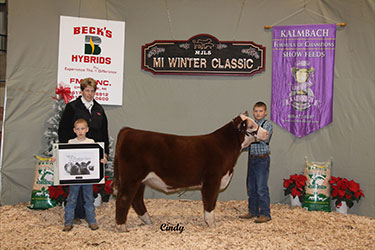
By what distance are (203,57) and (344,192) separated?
2.96m

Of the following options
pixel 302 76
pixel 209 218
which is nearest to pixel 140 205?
pixel 209 218

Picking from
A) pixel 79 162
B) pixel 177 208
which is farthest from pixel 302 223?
pixel 79 162

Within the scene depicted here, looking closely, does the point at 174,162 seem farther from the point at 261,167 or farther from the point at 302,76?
the point at 302,76

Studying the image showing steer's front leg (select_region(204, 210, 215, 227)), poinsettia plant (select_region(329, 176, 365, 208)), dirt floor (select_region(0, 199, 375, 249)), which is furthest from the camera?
poinsettia plant (select_region(329, 176, 365, 208))

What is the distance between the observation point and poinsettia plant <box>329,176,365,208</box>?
479 centimetres

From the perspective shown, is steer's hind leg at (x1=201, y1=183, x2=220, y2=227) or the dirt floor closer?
the dirt floor

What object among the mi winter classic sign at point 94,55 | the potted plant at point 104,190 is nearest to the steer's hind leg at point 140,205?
the potted plant at point 104,190

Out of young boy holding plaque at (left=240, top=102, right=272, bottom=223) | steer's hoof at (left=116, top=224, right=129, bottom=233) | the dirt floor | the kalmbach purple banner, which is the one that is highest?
the kalmbach purple banner

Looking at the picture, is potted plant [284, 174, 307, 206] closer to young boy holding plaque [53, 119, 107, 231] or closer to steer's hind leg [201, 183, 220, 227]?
steer's hind leg [201, 183, 220, 227]

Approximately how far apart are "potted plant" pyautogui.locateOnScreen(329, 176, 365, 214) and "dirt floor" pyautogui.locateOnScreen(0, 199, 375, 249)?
8.1 inches

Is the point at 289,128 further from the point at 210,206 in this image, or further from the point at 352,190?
the point at 210,206

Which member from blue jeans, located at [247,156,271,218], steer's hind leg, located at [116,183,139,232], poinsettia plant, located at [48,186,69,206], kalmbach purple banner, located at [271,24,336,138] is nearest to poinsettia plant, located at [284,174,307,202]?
kalmbach purple banner, located at [271,24,336,138]

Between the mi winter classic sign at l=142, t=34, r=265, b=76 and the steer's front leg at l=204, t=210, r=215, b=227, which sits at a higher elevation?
the mi winter classic sign at l=142, t=34, r=265, b=76

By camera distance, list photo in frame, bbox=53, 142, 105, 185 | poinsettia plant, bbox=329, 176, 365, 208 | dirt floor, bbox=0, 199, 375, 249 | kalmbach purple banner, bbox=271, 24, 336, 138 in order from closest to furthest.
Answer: dirt floor, bbox=0, 199, 375, 249 → photo in frame, bbox=53, 142, 105, 185 → poinsettia plant, bbox=329, 176, 365, 208 → kalmbach purple banner, bbox=271, 24, 336, 138
